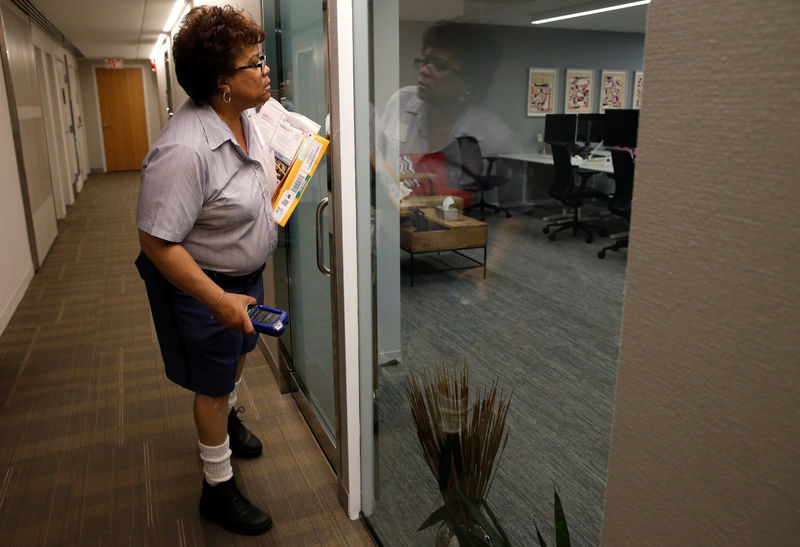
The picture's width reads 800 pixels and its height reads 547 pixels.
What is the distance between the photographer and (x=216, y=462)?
1598mm

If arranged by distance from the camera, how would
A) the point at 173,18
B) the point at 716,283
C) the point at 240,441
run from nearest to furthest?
1. the point at 716,283
2. the point at 240,441
3. the point at 173,18

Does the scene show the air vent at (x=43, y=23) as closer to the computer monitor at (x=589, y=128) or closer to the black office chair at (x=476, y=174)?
the black office chair at (x=476, y=174)

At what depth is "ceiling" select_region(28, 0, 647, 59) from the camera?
69cm

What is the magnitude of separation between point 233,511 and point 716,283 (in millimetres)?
1462

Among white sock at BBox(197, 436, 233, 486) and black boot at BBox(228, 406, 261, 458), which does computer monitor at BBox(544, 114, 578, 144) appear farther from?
black boot at BBox(228, 406, 261, 458)

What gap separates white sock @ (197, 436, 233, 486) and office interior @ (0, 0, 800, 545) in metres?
0.15

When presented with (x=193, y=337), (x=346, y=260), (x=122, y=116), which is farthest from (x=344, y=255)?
(x=122, y=116)

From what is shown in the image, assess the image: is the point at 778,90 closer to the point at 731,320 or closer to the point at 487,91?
the point at 731,320

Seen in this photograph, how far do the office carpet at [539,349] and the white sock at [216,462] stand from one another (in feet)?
2.10

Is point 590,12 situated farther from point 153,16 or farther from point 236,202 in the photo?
point 153,16

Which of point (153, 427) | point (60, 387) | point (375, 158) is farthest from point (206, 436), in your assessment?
point (60, 387)

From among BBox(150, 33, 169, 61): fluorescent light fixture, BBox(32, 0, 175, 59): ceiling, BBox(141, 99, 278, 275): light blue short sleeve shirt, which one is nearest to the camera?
BBox(141, 99, 278, 275): light blue short sleeve shirt

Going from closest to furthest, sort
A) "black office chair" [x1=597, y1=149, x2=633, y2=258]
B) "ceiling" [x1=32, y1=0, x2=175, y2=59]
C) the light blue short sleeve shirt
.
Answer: "black office chair" [x1=597, y1=149, x2=633, y2=258] < the light blue short sleeve shirt < "ceiling" [x1=32, y1=0, x2=175, y2=59]

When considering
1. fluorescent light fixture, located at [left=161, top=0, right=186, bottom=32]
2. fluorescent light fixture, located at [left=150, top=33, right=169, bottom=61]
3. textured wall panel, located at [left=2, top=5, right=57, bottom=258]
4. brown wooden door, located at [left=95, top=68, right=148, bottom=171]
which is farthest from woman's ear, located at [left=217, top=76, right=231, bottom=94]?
brown wooden door, located at [left=95, top=68, right=148, bottom=171]
